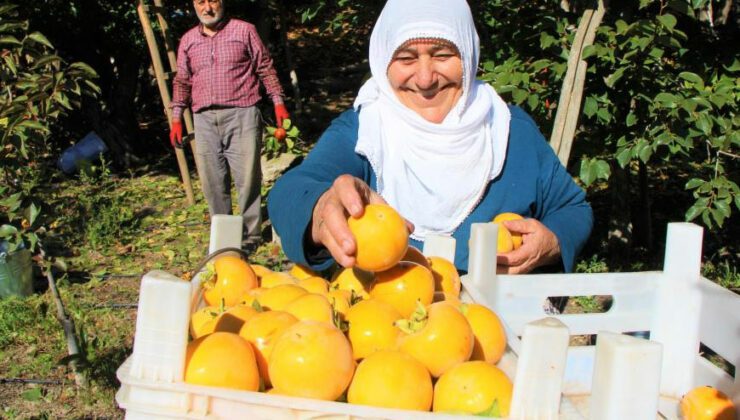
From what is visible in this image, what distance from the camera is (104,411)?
9.93ft

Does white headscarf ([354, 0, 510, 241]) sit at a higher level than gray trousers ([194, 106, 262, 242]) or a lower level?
higher

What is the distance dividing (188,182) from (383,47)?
4.75 metres

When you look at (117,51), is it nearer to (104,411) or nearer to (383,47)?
(104,411)

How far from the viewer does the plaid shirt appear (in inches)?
201

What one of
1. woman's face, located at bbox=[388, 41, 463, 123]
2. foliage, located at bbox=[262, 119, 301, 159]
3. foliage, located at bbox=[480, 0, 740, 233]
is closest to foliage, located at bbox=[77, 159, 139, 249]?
foliage, located at bbox=[262, 119, 301, 159]

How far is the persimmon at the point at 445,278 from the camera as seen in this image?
1507mm

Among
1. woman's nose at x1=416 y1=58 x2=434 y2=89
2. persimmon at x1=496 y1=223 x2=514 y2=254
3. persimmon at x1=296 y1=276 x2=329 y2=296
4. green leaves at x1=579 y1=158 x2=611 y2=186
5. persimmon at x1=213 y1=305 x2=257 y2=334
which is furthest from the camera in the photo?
green leaves at x1=579 y1=158 x2=611 y2=186

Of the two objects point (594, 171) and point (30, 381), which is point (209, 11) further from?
point (594, 171)

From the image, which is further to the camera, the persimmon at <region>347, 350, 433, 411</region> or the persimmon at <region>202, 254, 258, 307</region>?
the persimmon at <region>202, 254, 258, 307</region>

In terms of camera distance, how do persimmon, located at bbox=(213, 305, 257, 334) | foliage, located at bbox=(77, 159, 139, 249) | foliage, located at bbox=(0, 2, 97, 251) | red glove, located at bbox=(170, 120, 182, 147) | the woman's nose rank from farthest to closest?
red glove, located at bbox=(170, 120, 182, 147), foliage, located at bbox=(77, 159, 139, 249), foliage, located at bbox=(0, 2, 97, 251), the woman's nose, persimmon, located at bbox=(213, 305, 257, 334)

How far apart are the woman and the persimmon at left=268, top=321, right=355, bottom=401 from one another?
85cm

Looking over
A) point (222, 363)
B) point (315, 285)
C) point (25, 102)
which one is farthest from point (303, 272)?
point (25, 102)

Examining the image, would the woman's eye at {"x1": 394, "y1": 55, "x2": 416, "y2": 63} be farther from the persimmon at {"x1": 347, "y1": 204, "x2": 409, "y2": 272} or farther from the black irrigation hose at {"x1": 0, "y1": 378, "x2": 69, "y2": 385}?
the black irrigation hose at {"x1": 0, "y1": 378, "x2": 69, "y2": 385}

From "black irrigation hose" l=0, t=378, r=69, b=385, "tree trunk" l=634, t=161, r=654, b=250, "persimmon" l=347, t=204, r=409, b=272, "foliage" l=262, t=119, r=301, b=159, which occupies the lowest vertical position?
"black irrigation hose" l=0, t=378, r=69, b=385
